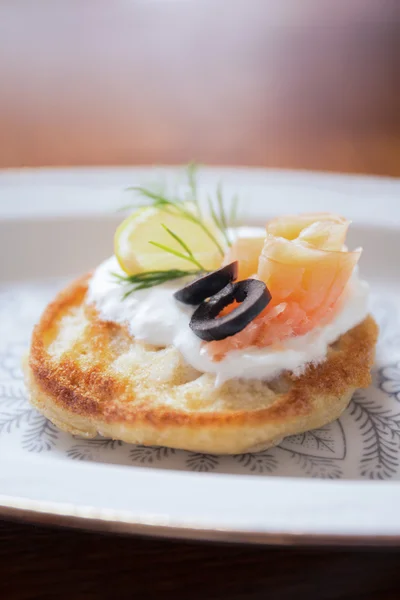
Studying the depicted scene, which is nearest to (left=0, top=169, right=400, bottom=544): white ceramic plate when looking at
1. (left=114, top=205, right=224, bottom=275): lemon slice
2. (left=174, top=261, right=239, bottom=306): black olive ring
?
(left=174, top=261, right=239, bottom=306): black olive ring

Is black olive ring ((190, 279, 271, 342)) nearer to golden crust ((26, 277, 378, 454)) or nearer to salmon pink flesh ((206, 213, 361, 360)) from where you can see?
salmon pink flesh ((206, 213, 361, 360))

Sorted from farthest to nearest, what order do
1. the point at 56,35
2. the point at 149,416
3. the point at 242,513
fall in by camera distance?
the point at 56,35
the point at 149,416
the point at 242,513

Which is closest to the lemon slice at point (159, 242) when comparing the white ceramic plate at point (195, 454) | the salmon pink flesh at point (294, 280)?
the salmon pink flesh at point (294, 280)

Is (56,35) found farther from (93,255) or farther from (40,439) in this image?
(40,439)

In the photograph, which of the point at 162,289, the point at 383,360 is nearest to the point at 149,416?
the point at 162,289

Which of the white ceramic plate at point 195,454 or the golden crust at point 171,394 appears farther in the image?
the golden crust at point 171,394

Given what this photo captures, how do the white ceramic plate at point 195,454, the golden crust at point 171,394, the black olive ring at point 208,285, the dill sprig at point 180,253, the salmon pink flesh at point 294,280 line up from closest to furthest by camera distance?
1. the white ceramic plate at point 195,454
2. the golden crust at point 171,394
3. the salmon pink flesh at point 294,280
4. the black olive ring at point 208,285
5. the dill sprig at point 180,253

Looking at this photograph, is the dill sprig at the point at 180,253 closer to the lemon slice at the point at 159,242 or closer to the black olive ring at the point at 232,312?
the lemon slice at the point at 159,242

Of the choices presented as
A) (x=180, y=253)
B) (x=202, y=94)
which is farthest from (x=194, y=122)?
(x=180, y=253)
